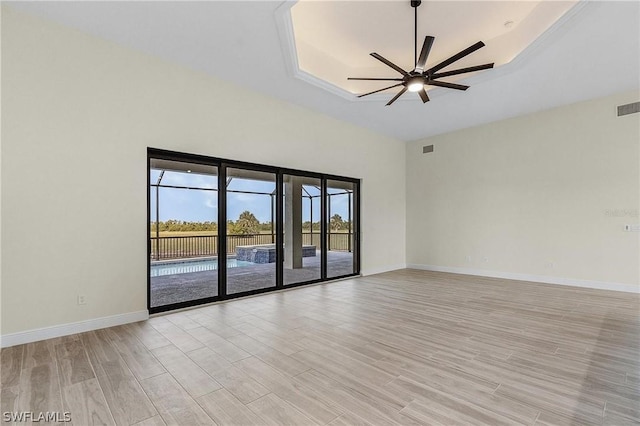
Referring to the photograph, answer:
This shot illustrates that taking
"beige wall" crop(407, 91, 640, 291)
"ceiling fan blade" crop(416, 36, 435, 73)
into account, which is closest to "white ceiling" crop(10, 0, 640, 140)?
"beige wall" crop(407, 91, 640, 291)

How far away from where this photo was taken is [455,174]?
25.0ft

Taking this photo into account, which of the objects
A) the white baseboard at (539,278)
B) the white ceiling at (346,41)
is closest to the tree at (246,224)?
the white ceiling at (346,41)

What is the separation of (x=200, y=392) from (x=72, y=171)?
9.72 ft

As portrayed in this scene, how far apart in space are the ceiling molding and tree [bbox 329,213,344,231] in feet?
8.28

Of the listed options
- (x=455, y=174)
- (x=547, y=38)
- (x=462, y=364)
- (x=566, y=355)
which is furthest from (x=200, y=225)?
(x=455, y=174)

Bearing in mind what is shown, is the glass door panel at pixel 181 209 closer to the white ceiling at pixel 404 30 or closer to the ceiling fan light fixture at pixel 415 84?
the white ceiling at pixel 404 30

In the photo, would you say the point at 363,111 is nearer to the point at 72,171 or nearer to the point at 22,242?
the point at 72,171

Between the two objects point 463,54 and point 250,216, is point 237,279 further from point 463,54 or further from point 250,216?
point 463,54

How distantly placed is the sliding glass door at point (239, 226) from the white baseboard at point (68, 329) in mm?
301

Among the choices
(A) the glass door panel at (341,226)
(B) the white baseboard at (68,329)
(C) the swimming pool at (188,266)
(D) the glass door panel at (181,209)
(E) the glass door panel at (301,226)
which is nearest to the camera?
(B) the white baseboard at (68,329)

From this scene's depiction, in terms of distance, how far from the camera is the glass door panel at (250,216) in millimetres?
5113

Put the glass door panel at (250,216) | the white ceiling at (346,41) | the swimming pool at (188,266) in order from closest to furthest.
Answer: the white ceiling at (346,41) < the glass door panel at (250,216) < the swimming pool at (188,266)

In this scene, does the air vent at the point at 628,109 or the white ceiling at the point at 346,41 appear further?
the air vent at the point at 628,109

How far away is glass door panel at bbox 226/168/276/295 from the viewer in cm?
Answer: 511
